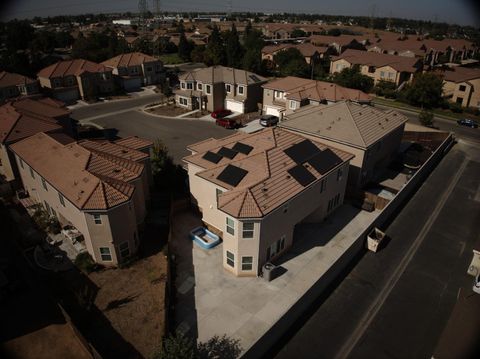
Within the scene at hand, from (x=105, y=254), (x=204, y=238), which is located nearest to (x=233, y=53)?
(x=204, y=238)

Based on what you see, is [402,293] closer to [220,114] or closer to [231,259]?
[231,259]

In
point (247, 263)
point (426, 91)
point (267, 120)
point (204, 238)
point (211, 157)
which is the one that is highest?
point (211, 157)

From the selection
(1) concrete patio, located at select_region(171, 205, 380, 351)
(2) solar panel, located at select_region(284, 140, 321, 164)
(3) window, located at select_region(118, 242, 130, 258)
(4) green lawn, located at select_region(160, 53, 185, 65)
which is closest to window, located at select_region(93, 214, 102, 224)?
(3) window, located at select_region(118, 242, 130, 258)

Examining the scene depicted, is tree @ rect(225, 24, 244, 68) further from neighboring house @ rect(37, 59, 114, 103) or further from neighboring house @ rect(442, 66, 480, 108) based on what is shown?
neighboring house @ rect(442, 66, 480, 108)

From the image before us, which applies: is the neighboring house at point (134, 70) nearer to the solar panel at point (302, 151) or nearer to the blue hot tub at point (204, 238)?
the blue hot tub at point (204, 238)

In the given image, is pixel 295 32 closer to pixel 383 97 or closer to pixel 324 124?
pixel 383 97
